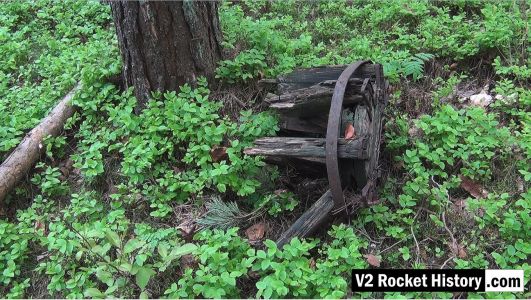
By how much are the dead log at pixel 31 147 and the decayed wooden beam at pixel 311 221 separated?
263 centimetres

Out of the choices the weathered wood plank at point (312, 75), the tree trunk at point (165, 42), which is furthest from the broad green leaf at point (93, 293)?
the weathered wood plank at point (312, 75)

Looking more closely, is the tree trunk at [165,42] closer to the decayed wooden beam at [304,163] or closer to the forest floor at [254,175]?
the forest floor at [254,175]

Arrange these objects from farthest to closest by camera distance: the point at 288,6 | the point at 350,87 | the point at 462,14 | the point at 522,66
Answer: the point at 288,6
the point at 462,14
the point at 522,66
the point at 350,87

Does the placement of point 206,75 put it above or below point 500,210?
above

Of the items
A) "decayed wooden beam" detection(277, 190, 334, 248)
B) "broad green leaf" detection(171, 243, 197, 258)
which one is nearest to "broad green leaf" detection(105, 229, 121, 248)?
"broad green leaf" detection(171, 243, 197, 258)

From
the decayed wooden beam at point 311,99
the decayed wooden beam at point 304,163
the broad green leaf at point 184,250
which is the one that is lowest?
the broad green leaf at point 184,250

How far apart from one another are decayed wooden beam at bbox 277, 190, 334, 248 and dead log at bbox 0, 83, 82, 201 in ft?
8.62

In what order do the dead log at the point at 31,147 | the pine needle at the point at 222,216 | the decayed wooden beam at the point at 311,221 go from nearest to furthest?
the decayed wooden beam at the point at 311,221 → the pine needle at the point at 222,216 → the dead log at the point at 31,147

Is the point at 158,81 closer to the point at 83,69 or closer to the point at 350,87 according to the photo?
the point at 83,69

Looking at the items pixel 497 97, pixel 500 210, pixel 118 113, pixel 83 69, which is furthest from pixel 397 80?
pixel 83 69

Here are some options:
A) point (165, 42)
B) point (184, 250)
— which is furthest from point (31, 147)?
point (184, 250)

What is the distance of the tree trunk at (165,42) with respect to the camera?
4.18 meters

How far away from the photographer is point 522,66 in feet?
15.0

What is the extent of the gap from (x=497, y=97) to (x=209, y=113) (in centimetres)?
274
